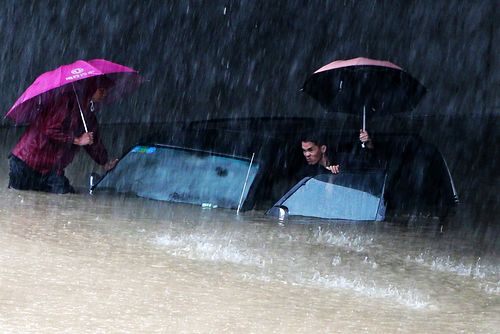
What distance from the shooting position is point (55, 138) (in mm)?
11398

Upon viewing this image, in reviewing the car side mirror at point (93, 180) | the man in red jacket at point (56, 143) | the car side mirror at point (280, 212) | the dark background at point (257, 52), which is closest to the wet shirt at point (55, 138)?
the man in red jacket at point (56, 143)

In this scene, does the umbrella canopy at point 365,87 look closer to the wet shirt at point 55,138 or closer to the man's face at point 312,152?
the man's face at point 312,152

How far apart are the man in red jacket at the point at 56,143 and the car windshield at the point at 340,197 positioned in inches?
75.0

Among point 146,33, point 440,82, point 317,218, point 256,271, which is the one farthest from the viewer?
point 440,82

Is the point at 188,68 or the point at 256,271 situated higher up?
the point at 188,68

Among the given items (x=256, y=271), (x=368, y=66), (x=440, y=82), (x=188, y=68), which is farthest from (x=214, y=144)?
(x=440, y=82)

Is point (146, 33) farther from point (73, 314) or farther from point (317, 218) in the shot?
point (73, 314)

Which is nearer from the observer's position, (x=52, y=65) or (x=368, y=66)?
(x=368, y=66)

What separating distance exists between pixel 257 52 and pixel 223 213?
38.5 ft

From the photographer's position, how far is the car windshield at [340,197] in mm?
10977

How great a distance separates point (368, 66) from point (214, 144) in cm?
163

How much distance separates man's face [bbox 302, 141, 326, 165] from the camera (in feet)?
35.6

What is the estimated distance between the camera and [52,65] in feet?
65.4

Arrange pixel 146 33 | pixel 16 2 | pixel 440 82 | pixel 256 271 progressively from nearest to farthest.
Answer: pixel 256 271
pixel 16 2
pixel 146 33
pixel 440 82
